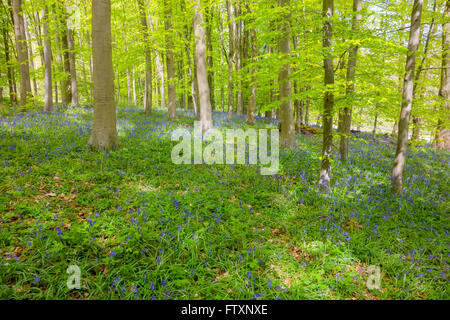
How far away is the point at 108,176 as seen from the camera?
5805mm

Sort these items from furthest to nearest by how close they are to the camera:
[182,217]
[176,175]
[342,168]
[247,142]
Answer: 1. [247,142]
2. [342,168]
3. [176,175]
4. [182,217]

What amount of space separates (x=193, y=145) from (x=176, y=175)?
296 cm

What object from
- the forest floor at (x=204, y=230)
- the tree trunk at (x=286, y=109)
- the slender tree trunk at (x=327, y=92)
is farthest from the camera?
the tree trunk at (x=286, y=109)

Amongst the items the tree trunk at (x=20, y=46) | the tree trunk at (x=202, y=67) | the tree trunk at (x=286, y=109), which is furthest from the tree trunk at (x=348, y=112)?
the tree trunk at (x=20, y=46)

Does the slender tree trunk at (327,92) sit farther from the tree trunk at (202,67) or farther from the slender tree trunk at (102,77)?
the slender tree trunk at (102,77)

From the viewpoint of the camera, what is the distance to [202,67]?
422 inches

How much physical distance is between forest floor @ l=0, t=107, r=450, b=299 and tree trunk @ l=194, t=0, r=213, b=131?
4388mm

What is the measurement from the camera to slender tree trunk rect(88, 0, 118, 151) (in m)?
7.04

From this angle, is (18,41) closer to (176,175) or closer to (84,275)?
(176,175)

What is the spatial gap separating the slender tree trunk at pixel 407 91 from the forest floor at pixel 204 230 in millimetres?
587

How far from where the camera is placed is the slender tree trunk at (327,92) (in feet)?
17.1

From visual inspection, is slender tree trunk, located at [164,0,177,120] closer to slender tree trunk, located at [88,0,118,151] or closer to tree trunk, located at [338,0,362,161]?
slender tree trunk, located at [88,0,118,151]

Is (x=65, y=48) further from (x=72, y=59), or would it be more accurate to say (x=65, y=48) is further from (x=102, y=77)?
(x=102, y=77)
